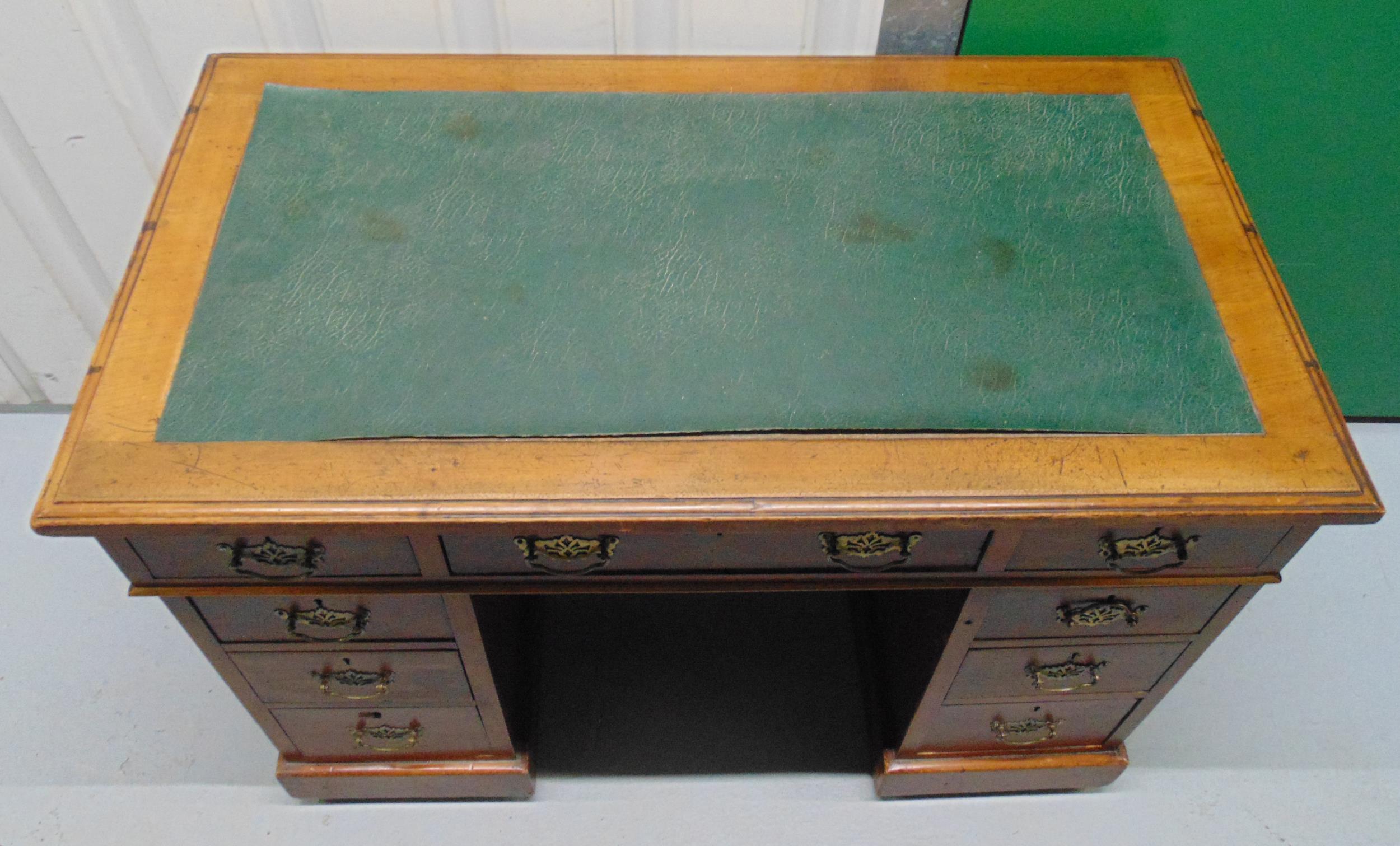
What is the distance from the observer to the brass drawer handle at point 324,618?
3.85 ft

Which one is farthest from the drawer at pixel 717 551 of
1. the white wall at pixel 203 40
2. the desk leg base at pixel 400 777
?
the white wall at pixel 203 40

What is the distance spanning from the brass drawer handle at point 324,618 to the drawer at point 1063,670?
2.39 ft

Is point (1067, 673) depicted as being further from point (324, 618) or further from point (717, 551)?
point (324, 618)

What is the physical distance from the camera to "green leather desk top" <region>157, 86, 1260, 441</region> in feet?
3.42

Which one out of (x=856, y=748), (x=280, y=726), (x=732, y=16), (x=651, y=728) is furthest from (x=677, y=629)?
(x=732, y=16)

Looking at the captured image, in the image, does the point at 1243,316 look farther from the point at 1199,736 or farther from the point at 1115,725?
the point at 1199,736

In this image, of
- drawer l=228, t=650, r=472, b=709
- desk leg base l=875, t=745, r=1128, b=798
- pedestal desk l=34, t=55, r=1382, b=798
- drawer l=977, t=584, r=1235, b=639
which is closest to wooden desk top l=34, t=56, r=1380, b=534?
pedestal desk l=34, t=55, r=1382, b=798

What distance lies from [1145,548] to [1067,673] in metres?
0.31

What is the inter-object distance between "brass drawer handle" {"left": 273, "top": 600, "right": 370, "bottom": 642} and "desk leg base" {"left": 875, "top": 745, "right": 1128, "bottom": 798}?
765mm

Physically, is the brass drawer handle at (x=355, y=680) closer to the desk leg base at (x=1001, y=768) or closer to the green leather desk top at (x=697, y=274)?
the green leather desk top at (x=697, y=274)

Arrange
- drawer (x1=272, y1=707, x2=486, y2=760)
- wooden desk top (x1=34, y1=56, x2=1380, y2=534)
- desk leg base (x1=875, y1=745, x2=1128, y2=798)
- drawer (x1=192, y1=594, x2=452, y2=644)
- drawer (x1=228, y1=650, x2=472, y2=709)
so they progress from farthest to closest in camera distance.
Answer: desk leg base (x1=875, y1=745, x2=1128, y2=798), drawer (x1=272, y1=707, x2=486, y2=760), drawer (x1=228, y1=650, x2=472, y2=709), drawer (x1=192, y1=594, x2=452, y2=644), wooden desk top (x1=34, y1=56, x2=1380, y2=534)

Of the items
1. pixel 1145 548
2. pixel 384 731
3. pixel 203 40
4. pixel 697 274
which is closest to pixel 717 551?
pixel 697 274

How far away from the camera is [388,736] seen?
1402 millimetres

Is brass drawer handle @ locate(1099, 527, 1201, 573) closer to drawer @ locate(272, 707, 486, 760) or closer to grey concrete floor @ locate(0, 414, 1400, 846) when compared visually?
grey concrete floor @ locate(0, 414, 1400, 846)
